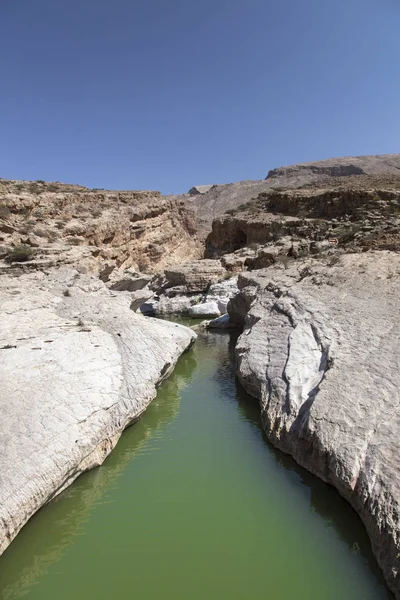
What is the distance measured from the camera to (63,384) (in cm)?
622

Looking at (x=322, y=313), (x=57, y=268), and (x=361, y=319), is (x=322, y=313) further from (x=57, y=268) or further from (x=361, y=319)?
(x=57, y=268)

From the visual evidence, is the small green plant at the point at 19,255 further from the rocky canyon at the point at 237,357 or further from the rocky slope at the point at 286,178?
the rocky slope at the point at 286,178

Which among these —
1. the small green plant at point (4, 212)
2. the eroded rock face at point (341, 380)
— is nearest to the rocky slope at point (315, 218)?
the eroded rock face at point (341, 380)

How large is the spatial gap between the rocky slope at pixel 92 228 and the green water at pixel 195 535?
35.7ft

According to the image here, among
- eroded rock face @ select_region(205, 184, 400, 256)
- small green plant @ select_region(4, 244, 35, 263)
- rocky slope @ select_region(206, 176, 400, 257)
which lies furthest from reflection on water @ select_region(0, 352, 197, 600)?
rocky slope @ select_region(206, 176, 400, 257)

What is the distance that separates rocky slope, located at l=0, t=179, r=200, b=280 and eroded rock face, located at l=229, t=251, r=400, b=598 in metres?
9.55

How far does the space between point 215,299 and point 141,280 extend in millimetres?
3620

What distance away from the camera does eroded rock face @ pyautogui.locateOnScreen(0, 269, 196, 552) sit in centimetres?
471

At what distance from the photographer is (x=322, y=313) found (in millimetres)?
9047

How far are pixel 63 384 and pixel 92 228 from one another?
18.6 metres

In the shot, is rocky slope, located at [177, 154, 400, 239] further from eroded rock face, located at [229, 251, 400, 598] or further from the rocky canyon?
eroded rock face, located at [229, 251, 400, 598]

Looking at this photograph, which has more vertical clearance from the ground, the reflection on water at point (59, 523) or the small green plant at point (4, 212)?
the small green plant at point (4, 212)

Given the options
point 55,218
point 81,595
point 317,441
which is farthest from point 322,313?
point 55,218

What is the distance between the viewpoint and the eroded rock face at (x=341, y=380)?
4238 mm
